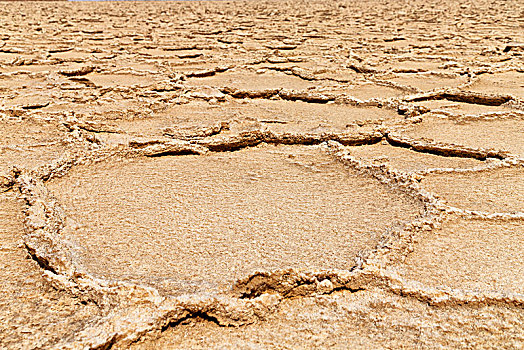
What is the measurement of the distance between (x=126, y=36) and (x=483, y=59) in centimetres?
308

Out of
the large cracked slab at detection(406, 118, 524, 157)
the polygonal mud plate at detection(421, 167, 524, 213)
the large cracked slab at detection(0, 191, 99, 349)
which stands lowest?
the large cracked slab at detection(406, 118, 524, 157)

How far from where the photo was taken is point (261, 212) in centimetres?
110

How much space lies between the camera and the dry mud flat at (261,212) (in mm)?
740

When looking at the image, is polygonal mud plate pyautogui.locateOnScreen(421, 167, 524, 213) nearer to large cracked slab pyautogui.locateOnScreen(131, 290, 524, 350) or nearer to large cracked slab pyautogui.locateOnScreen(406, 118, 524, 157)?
large cracked slab pyautogui.locateOnScreen(406, 118, 524, 157)

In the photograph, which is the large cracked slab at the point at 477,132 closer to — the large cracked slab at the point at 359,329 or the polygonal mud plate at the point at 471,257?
the polygonal mud plate at the point at 471,257

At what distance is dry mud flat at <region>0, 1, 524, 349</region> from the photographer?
Answer: 2.43 feet

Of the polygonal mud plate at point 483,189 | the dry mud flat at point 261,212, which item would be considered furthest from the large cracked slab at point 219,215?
the polygonal mud plate at point 483,189

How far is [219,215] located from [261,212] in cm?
10

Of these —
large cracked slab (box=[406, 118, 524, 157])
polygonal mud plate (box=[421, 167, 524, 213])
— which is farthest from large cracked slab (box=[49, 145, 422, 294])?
large cracked slab (box=[406, 118, 524, 157])

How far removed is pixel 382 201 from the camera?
1132mm

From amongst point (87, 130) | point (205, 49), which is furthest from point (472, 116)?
point (205, 49)

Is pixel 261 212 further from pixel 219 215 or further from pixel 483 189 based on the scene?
pixel 483 189

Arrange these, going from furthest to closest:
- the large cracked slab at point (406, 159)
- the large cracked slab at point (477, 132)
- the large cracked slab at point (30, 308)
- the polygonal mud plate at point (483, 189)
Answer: the large cracked slab at point (477, 132)
the large cracked slab at point (406, 159)
the polygonal mud plate at point (483, 189)
the large cracked slab at point (30, 308)

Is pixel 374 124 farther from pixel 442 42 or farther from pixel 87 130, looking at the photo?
pixel 442 42
